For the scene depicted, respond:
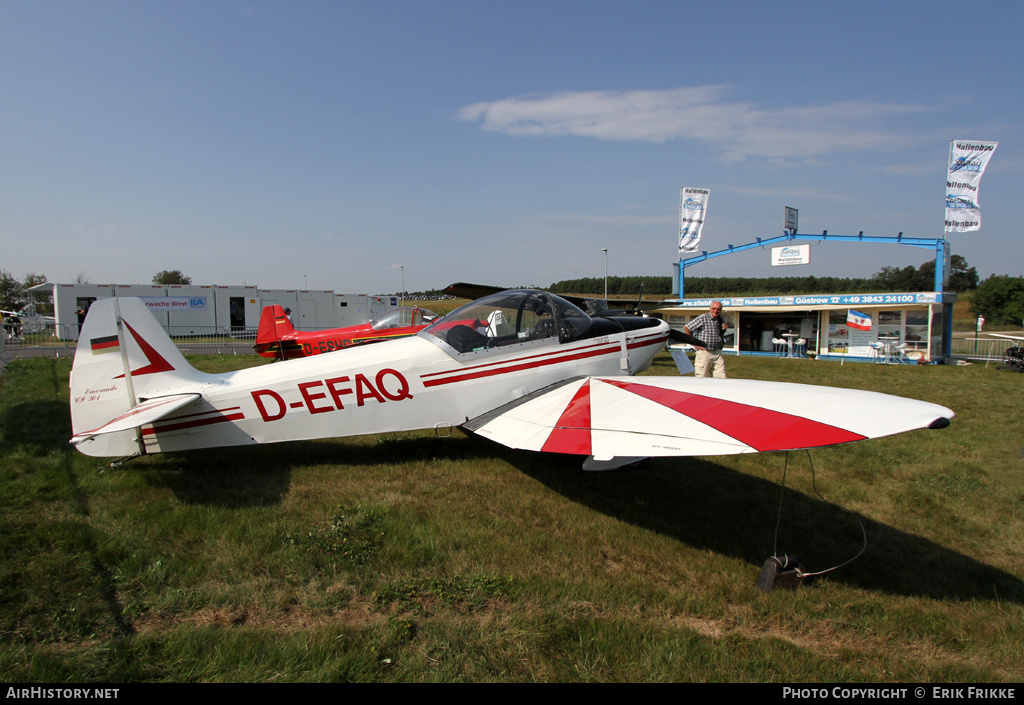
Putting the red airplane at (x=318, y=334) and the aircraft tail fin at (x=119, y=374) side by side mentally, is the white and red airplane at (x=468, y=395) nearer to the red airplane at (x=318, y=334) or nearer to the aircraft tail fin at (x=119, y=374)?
the aircraft tail fin at (x=119, y=374)

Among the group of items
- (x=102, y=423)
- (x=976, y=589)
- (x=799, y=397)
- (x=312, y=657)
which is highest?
(x=799, y=397)

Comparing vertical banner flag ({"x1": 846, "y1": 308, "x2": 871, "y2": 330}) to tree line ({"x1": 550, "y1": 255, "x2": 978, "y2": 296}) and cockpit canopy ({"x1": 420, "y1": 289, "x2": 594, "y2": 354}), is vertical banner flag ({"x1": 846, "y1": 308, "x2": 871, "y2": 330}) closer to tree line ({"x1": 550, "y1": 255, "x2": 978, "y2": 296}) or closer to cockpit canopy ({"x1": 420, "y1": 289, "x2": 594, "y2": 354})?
cockpit canopy ({"x1": 420, "y1": 289, "x2": 594, "y2": 354})

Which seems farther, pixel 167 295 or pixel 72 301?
pixel 167 295

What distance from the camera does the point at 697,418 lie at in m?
3.56

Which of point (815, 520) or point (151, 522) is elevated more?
point (151, 522)

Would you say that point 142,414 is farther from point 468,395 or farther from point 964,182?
point 964,182

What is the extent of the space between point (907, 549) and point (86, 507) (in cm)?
640

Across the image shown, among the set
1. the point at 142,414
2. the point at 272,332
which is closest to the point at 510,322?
the point at 142,414

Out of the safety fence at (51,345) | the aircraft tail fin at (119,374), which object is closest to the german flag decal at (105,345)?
the aircraft tail fin at (119,374)

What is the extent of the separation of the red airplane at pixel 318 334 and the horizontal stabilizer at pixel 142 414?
7.78 meters

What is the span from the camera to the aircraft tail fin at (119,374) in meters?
4.51

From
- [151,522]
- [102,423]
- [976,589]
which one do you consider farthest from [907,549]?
[102,423]

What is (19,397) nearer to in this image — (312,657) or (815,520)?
(312,657)

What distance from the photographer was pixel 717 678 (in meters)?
2.41
